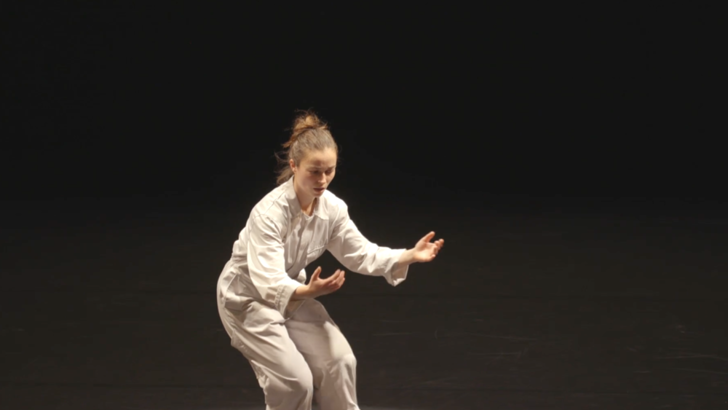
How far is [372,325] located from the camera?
3475mm

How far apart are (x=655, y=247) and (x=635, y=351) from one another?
5.62 feet

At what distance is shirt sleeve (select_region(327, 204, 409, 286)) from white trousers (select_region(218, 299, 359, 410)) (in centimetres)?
17

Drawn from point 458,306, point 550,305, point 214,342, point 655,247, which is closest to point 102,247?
point 214,342

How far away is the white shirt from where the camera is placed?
81.7 inches

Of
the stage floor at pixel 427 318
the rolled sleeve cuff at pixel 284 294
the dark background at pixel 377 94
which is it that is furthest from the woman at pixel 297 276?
the dark background at pixel 377 94

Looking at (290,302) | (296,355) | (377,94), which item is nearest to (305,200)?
(290,302)

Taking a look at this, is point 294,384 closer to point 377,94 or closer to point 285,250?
point 285,250

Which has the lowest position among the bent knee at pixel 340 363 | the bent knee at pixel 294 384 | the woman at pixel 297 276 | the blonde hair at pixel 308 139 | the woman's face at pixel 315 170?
the bent knee at pixel 294 384

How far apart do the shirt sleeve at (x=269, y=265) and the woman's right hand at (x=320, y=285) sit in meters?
0.04

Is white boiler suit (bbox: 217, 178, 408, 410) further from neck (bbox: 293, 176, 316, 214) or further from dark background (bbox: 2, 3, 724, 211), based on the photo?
dark background (bbox: 2, 3, 724, 211)

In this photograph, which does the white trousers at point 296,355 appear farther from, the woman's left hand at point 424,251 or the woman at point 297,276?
the woman's left hand at point 424,251

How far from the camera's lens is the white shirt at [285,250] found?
6.81ft

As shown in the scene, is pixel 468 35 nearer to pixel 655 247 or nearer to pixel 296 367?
pixel 655 247

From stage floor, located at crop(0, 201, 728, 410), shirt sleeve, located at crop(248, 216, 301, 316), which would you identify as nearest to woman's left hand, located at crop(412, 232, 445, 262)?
shirt sleeve, located at crop(248, 216, 301, 316)
